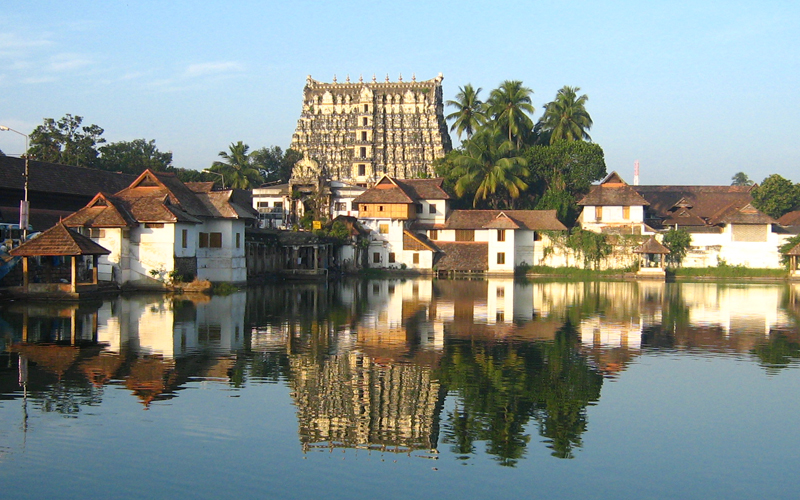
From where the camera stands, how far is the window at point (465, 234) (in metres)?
57.1

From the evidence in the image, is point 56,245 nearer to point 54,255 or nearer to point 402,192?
point 54,255

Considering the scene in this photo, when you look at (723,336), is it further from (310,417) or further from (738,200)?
(738,200)

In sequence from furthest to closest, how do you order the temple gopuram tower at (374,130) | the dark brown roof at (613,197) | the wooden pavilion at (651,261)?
the temple gopuram tower at (374,130)
the dark brown roof at (613,197)
the wooden pavilion at (651,261)

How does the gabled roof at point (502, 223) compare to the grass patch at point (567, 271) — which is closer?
the gabled roof at point (502, 223)

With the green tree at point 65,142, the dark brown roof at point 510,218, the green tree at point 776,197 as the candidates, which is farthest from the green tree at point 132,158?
the green tree at point 776,197

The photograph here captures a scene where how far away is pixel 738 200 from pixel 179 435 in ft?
196

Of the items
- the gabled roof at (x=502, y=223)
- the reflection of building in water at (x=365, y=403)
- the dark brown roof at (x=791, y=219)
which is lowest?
the reflection of building in water at (x=365, y=403)

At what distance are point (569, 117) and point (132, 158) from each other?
126 ft

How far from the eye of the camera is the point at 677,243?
180 feet

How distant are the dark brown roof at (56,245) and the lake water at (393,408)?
485cm

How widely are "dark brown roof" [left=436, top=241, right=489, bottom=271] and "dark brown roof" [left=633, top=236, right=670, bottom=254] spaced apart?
32.8 ft

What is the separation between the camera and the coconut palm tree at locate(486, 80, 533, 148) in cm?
6620

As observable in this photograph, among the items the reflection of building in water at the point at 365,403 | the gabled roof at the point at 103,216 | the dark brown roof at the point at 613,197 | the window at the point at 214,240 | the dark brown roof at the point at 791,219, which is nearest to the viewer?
the reflection of building in water at the point at 365,403

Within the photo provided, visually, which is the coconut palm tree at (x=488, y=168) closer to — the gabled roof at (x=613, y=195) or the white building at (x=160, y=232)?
the gabled roof at (x=613, y=195)
